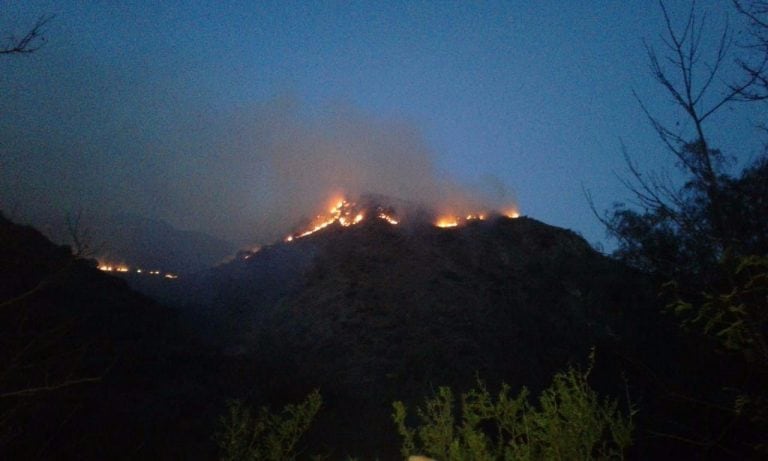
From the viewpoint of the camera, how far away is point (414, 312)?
31.9 metres

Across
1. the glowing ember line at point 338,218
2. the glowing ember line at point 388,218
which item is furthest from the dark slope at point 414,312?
the glowing ember line at point 338,218

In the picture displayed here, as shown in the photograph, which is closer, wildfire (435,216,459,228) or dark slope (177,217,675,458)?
dark slope (177,217,675,458)

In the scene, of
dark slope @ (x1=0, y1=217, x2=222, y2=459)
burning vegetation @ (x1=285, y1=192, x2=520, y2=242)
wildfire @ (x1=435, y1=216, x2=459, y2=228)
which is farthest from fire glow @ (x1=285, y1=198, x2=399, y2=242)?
dark slope @ (x1=0, y1=217, x2=222, y2=459)

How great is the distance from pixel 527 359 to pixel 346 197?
3424cm

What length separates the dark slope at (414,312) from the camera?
2364 cm

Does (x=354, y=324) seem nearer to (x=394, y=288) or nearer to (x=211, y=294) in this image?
(x=394, y=288)

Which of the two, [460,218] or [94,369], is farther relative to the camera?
[460,218]

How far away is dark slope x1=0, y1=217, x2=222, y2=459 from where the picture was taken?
539 centimetres

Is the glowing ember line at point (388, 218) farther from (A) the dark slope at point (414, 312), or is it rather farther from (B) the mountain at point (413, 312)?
(A) the dark slope at point (414, 312)

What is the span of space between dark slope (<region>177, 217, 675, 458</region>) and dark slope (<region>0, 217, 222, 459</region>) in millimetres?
4156

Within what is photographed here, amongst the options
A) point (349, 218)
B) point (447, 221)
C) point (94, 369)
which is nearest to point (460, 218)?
point (447, 221)

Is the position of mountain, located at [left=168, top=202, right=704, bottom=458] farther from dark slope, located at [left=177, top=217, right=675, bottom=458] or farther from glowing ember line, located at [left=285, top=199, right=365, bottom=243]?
glowing ember line, located at [left=285, top=199, right=365, bottom=243]

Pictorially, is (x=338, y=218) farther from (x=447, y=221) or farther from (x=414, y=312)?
(x=414, y=312)

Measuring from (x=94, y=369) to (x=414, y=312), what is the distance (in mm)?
18775
